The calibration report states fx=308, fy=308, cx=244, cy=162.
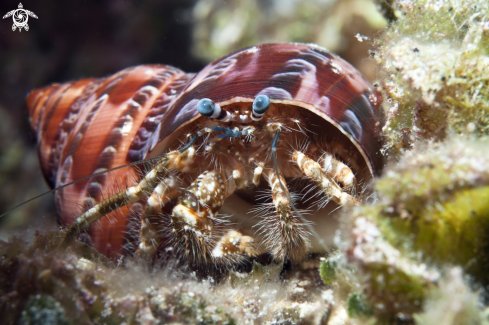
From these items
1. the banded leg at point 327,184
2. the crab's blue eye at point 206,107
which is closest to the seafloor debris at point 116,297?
the banded leg at point 327,184

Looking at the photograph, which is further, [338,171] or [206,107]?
[338,171]

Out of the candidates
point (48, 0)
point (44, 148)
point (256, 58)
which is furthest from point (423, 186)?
point (48, 0)

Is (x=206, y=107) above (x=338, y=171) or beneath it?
above

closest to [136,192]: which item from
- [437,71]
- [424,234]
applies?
[424,234]

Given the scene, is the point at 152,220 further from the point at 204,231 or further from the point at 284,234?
the point at 284,234

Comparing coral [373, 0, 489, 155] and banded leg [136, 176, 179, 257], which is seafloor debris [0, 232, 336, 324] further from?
coral [373, 0, 489, 155]

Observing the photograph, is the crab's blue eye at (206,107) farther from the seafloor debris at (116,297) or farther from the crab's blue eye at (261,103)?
the seafloor debris at (116,297)

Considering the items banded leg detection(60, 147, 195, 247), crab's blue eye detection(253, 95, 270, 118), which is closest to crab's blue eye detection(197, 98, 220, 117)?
crab's blue eye detection(253, 95, 270, 118)

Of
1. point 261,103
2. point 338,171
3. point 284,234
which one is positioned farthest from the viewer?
point 338,171

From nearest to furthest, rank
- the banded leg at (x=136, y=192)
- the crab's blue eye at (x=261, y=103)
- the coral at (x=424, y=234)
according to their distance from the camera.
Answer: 1. the coral at (x=424, y=234)
2. the crab's blue eye at (x=261, y=103)
3. the banded leg at (x=136, y=192)
